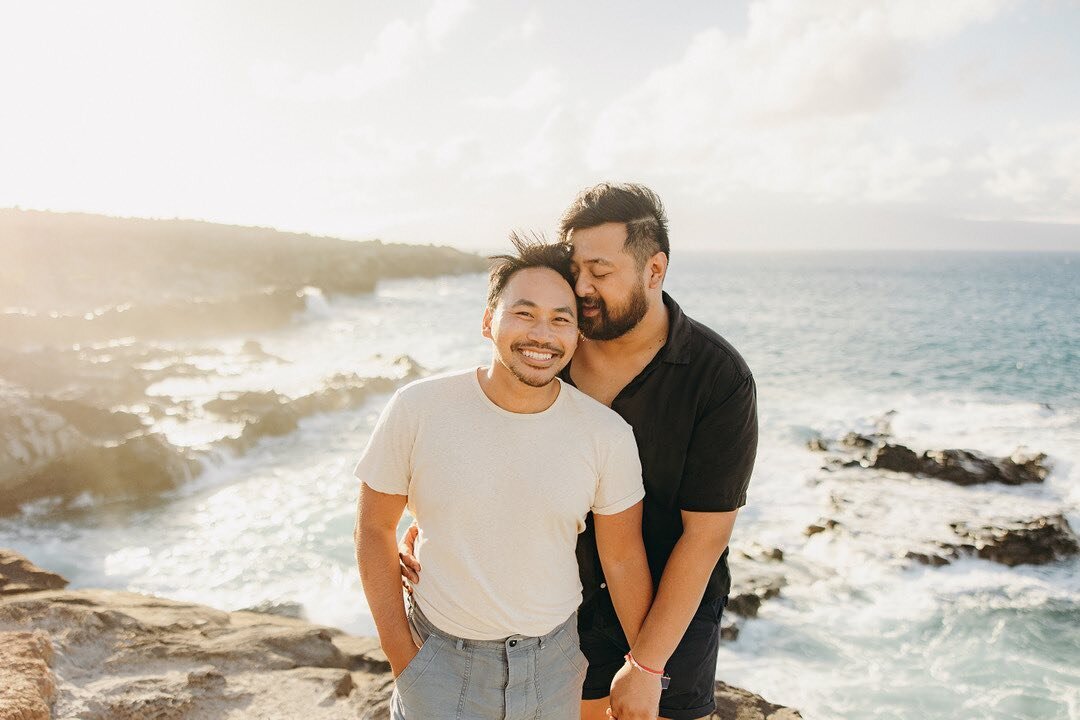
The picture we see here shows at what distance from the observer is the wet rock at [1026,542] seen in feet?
32.8

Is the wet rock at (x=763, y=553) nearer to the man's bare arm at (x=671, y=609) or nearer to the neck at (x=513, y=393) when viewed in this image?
the man's bare arm at (x=671, y=609)

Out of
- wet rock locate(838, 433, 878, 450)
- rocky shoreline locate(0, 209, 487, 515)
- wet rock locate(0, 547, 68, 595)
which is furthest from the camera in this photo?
wet rock locate(838, 433, 878, 450)

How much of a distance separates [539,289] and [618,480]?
0.82 metres

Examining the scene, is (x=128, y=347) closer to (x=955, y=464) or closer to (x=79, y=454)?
(x=79, y=454)

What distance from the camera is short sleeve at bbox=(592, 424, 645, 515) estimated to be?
2729 millimetres

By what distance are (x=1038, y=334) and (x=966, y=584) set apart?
34.8 metres

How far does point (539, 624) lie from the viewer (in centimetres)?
270

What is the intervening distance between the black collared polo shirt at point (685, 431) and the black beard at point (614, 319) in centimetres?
18

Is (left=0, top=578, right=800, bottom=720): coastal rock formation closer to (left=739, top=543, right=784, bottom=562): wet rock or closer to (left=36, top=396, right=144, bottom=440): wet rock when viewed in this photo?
(left=739, top=543, right=784, bottom=562): wet rock

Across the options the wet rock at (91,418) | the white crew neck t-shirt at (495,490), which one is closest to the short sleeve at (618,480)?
the white crew neck t-shirt at (495,490)

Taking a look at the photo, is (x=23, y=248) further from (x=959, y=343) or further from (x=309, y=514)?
(x=959, y=343)

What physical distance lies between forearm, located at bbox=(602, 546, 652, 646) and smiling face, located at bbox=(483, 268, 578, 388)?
0.83 meters

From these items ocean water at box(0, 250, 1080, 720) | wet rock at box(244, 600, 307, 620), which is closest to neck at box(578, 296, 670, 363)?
ocean water at box(0, 250, 1080, 720)

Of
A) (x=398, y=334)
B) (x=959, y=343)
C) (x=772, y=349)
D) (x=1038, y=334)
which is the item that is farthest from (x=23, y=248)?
(x=1038, y=334)
